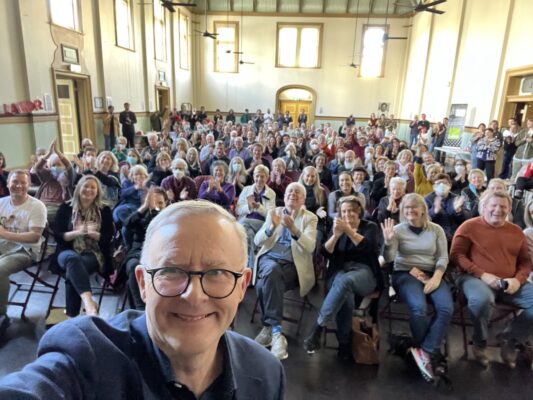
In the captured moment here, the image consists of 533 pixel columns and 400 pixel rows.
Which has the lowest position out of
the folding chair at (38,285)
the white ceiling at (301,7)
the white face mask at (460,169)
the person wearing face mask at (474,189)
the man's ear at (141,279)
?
the folding chair at (38,285)

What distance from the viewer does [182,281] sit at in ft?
2.33

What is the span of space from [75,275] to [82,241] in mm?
276

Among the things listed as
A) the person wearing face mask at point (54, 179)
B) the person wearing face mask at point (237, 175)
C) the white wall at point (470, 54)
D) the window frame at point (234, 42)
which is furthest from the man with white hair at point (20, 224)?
the window frame at point (234, 42)

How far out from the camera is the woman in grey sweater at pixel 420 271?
2215 millimetres

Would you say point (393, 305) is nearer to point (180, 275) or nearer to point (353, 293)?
point (353, 293)

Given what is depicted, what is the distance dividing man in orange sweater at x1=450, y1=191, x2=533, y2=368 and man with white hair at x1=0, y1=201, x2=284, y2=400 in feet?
6.93

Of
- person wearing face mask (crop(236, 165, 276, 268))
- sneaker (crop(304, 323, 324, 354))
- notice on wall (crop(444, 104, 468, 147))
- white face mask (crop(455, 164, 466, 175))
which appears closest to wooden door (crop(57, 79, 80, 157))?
person wearing face mask (crop(236, 165, 276, 268))

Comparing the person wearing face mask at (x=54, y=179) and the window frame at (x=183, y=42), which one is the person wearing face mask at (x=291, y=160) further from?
the window frame at (x=183, y=42)

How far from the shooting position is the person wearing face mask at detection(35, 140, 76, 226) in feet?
11.4

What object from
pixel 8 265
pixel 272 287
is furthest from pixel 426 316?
pixel 8 265

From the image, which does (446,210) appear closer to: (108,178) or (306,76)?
(108,178)

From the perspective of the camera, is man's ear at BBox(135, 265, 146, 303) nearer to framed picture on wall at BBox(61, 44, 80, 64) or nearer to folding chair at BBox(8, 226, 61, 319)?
folding chair at BBox(8, 226, 61, 319)

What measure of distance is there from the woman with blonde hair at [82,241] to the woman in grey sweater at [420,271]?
2198 mm

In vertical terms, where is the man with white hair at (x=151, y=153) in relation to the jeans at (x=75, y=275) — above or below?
above
